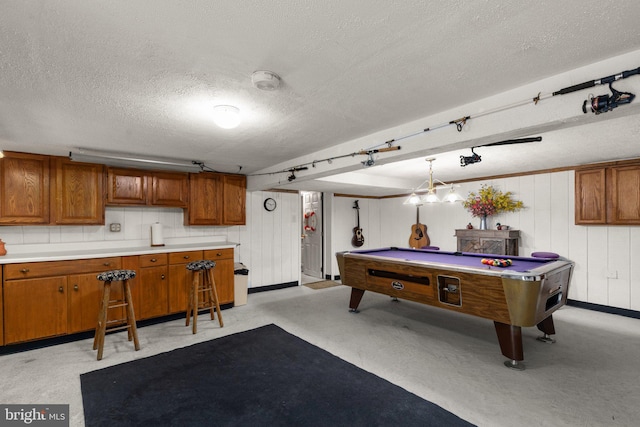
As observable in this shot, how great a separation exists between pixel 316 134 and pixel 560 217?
4.26 metres

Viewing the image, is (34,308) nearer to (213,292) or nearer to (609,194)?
(213,292)

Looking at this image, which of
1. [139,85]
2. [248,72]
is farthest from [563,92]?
[139,85]

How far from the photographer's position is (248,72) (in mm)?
1654

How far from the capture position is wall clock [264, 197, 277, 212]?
5.64m

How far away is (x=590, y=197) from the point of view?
425 cm

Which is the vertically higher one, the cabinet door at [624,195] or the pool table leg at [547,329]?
the cabinet door at [624,195]

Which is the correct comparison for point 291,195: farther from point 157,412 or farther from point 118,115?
point 157,412

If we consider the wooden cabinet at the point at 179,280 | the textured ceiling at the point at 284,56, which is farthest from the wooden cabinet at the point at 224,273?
the textured ceiling at the point at 284,56

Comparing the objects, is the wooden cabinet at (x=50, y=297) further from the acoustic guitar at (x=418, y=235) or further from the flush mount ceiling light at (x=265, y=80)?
the acoustic guitar at (x=418, y=235)

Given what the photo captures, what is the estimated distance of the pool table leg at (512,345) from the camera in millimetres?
2656

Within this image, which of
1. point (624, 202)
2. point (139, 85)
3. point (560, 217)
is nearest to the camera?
point (139, 85)

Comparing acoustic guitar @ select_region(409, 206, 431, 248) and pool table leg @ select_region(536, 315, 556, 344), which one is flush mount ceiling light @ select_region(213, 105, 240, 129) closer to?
pool table leg @ select_region(536, 315, 556, 344)

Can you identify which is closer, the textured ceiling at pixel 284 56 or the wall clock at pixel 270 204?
the textured ceiling at pixel 284 56

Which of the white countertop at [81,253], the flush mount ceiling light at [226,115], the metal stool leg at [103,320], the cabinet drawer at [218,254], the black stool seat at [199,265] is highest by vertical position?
the flush mount ceiling light at [226,115]
